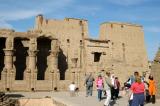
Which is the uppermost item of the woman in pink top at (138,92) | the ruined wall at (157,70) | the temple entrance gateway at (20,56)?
the temple entrance gateway at (20,56)

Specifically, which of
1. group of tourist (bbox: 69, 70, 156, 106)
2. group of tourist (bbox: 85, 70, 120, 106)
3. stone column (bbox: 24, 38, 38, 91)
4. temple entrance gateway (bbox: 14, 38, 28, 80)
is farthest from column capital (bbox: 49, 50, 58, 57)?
group of tourist (bbox: 85, 70, 120, 106)

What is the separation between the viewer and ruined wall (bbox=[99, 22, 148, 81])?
127 feet

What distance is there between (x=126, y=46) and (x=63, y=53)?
7.28m

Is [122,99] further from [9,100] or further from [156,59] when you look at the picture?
[9,100]

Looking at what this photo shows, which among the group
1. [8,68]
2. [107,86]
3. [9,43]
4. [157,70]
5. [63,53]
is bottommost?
[107,86]

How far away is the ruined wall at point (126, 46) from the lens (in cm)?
3856

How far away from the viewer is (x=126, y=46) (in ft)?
130

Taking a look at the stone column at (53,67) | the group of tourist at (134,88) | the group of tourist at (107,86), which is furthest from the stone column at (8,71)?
the group of tourist at (107,86)

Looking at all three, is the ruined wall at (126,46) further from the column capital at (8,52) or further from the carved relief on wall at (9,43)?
the column capital at (8,52)

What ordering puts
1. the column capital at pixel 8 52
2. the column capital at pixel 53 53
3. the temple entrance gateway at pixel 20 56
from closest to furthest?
the column capital at pixel 8 52, the column capital at pixel 53 53, the temple entrance gateway at pixel 20 56

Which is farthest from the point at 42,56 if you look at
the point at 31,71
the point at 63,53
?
the point at 31,71

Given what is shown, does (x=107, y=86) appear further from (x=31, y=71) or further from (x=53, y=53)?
(x=53, y=53)

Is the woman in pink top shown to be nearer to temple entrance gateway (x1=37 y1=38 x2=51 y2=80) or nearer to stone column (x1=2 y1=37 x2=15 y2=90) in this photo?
stone column (x1=2 y1=37 x2=15 y2=90)

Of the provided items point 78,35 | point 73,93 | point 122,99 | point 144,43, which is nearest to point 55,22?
point 78,35
